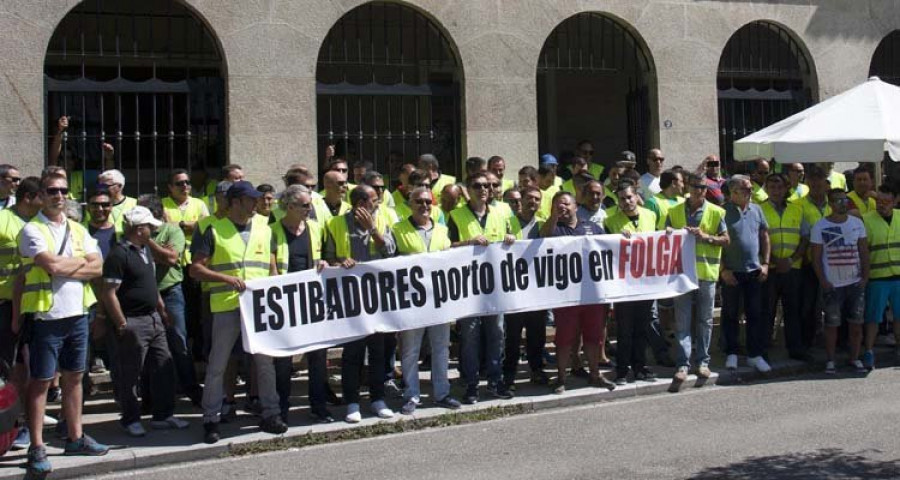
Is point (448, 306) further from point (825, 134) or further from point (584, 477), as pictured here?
point (825, 134)

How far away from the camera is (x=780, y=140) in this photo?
11875 millimetres

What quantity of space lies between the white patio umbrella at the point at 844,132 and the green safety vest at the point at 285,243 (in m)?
5.55

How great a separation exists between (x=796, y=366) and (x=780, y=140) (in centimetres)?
252

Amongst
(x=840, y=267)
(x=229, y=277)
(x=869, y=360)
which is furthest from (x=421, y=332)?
(x=869, y=360)

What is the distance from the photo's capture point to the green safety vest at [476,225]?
9797 mm

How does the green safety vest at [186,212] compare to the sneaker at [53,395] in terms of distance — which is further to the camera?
the green safety vest at [186,212]

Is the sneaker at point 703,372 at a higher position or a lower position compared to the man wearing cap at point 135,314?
lower

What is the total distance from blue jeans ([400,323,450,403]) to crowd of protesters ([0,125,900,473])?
0.02 meters

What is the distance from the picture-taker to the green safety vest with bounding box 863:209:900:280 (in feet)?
36.9

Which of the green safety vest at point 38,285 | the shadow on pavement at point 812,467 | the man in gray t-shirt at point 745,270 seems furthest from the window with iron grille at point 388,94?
the shadow on pavement at point 812,467

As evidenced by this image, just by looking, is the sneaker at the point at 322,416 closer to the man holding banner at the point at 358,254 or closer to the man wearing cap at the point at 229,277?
the man holding banner at the point at 358,254

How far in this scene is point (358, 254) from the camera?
30.3 feet

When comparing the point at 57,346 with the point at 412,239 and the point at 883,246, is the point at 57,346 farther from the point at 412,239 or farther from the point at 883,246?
the point at 883,246

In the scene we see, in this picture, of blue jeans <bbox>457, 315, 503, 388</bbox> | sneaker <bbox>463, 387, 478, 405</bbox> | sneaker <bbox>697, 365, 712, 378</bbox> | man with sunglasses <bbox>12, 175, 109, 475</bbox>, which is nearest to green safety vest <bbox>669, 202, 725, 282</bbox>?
sneaker <bbox>697, 365, 712, 378</bbox>
